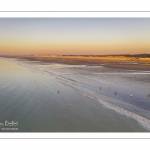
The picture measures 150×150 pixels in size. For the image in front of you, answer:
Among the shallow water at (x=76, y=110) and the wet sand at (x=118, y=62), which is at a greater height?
the wet sand at (x=118, y=62)

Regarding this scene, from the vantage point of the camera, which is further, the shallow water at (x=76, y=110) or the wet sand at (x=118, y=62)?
the wet sand at (x=118, y=62)

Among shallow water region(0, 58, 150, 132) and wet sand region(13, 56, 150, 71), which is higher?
wet sand region(13, 56, 150, 71)

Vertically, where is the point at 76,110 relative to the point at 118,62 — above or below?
below

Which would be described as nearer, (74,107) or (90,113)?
(90,113)

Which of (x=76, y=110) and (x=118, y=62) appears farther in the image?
(x=118, y=62)

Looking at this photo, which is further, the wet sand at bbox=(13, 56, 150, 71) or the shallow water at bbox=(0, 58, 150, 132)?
the wet sand at bbox=(13, 56, 150, 71)
